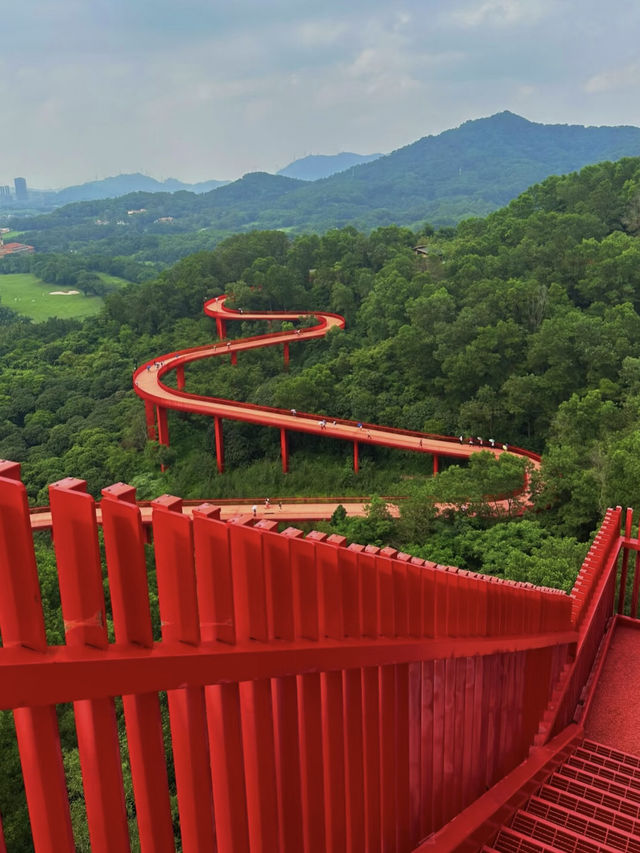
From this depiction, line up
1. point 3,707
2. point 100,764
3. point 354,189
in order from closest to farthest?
point 3,707 < point 100,764 < point 354,189

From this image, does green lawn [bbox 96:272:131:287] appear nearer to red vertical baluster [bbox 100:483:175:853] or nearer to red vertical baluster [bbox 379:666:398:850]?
red vertical baluster [bbox 379:666:398:850]

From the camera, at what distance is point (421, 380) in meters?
29.8

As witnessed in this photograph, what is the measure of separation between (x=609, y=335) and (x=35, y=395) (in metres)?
29.3

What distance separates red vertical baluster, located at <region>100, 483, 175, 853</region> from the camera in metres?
2.01

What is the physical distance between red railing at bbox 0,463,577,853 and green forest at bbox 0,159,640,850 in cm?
1013

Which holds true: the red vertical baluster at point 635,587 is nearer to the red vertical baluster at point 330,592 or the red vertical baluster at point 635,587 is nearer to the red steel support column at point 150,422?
the red vertical baluster at point 330,592

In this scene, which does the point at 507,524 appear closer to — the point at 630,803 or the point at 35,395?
the point at 630,803

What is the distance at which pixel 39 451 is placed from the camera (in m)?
30.0

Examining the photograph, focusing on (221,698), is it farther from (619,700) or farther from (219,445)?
(219,445)

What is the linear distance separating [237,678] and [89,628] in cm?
69

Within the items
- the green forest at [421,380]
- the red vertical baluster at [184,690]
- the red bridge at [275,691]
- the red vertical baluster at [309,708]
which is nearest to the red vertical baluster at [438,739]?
the red bridge at [275,691]

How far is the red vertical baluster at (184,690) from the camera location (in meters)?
2.18

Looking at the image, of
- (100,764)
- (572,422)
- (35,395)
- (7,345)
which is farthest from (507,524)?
(7,345)

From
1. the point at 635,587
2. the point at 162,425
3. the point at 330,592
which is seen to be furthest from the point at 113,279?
the point at 330,592
